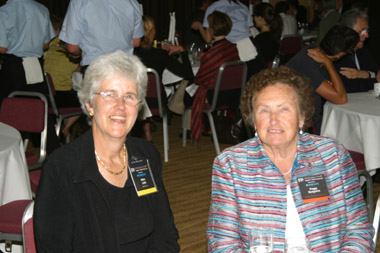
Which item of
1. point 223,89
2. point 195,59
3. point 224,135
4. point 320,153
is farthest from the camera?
point 195,59

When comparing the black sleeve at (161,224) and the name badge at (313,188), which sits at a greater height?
the name badge at (313,188)

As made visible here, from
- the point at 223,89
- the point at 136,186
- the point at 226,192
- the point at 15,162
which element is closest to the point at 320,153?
the point at 226,192

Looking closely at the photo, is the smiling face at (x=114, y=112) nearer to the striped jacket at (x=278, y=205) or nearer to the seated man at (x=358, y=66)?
the striped jacket at (x=278, y=205)

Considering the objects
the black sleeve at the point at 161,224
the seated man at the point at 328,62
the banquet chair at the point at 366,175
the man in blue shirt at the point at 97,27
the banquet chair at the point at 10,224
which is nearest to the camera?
the black sleeve at the point at 161,224

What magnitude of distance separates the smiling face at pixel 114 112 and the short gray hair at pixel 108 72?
2 centimetres

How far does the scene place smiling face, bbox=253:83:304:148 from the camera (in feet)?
6.98

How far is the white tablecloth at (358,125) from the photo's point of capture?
3.71 meters

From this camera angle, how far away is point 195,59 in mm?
6508

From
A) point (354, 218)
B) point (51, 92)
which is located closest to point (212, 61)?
point (51, 92)

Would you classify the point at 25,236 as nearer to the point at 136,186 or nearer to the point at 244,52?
the point at 136,186

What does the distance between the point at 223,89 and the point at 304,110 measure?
3.07 meters

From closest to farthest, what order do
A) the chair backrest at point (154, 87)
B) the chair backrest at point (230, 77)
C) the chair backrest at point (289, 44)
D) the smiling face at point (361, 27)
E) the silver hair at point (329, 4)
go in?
the smiling face at point (361, 27) → the chair backrest at point (154, 87) → the chair backrest at point (230, 77) → the chair backrest at point (289, 44) → the silver hair at point (329, 4)

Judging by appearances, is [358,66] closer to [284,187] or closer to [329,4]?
[284,187]

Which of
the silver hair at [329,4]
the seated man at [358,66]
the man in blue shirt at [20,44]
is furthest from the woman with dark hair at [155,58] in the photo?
the silver hair at [329,4]
